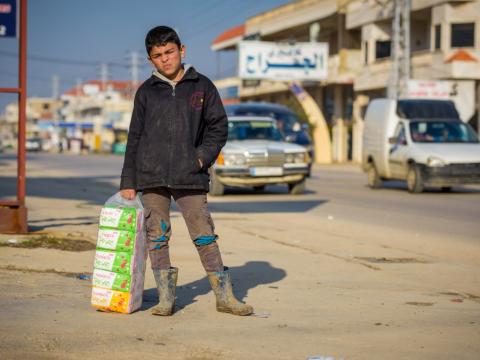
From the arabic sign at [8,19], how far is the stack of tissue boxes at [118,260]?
5416 mm

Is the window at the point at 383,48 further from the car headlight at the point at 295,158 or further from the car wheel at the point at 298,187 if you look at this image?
the car headlight at the point at 295,158

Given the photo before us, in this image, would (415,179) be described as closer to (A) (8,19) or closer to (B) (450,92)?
(A) (8,19)

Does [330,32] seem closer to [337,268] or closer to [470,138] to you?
[470,138]

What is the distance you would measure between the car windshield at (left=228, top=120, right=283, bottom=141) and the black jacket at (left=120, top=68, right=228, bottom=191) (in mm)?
15970

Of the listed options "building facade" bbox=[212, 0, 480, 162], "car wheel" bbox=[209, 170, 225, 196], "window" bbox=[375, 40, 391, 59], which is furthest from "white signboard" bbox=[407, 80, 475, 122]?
"car wheel" bbox=[209, 170, 225, 196]

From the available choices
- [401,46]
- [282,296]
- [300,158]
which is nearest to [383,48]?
[401,46]

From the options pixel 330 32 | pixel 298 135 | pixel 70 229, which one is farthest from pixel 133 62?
pixel 70 229

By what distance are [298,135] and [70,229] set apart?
19845 mm

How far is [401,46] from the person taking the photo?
46.0 m

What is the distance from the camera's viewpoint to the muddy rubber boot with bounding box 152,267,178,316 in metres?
6.44

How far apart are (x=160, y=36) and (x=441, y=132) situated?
58.9 ft

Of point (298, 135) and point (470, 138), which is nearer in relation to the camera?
point (470, 138)

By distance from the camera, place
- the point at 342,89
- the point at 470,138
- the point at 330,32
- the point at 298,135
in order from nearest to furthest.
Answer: the point at 470,138 → the point at 298,135 → the point at 342,89 → the point at 330,32

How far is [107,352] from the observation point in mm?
5250
